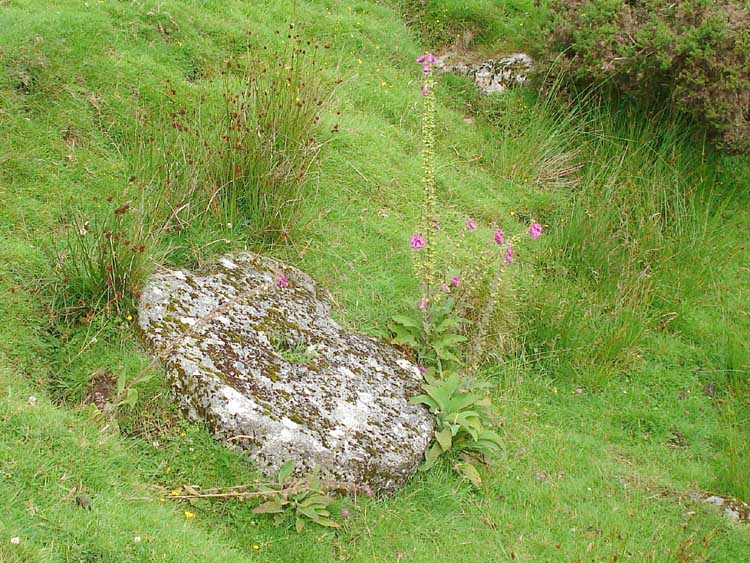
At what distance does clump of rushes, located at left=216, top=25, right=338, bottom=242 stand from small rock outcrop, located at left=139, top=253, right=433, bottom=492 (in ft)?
1.58

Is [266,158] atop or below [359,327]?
atop

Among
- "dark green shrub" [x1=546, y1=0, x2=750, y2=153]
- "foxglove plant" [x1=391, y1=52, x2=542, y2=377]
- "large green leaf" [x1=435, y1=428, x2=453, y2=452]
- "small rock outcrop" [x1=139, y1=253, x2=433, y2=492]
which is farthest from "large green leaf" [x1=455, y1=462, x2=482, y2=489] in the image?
"dark green shrub" [x1=546, y1=0, x2=750, y2=153]

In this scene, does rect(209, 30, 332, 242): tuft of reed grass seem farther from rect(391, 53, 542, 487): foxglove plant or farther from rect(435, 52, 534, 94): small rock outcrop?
rect(435, 52, 534, 94): small rock outcrop

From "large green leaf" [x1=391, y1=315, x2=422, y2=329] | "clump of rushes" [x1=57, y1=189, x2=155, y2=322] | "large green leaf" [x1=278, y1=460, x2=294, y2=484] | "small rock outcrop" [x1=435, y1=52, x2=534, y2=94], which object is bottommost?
"large green leaf" [x1=278, y1=460, x2=294, y2=484]

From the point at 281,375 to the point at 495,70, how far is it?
221 inches

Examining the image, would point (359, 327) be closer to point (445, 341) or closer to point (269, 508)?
point (445, 341)

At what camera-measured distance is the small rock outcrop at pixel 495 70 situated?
28.9 feet

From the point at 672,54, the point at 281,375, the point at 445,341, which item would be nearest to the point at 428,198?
the point at 445,341

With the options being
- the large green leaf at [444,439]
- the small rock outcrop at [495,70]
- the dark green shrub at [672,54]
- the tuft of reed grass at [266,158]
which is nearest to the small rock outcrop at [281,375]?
the large green leaf at [444,439]

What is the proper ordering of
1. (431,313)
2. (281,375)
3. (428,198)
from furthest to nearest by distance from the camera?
1. (431,313)
2. (428,198)
3. (281,375)

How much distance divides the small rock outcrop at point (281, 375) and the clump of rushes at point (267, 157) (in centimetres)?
48

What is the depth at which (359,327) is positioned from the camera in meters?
5.37

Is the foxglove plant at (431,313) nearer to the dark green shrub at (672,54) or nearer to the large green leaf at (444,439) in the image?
the large green leaf at (444,439)

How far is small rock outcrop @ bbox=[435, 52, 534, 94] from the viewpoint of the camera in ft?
28.9
